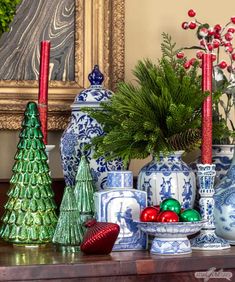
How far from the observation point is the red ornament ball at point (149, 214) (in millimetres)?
1205

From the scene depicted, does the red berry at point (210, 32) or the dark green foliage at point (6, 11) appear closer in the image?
the dark green foliage at point (6, 11)

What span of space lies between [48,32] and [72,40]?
0.17ft

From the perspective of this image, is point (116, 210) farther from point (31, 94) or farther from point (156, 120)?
point (31, 94)

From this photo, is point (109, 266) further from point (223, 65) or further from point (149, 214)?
point (223, 65)

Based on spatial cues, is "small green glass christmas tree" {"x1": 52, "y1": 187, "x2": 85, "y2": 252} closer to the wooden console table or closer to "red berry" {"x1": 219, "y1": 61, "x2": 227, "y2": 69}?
the wooden console table

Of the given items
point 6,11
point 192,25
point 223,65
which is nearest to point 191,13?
point 192,25

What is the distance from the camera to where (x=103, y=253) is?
120 centimetres

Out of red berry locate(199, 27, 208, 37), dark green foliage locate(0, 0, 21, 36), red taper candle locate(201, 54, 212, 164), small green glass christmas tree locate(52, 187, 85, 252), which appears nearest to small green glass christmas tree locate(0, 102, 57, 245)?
small green glass christmas tree locate(52, 187, 85, 252)

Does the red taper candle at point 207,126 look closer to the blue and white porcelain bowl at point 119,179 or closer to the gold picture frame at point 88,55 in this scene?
the blue and white porcelain bowl at point 119,179

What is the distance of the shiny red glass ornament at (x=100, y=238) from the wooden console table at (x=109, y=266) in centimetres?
1

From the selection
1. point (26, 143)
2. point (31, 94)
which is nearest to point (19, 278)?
point (26, 143)

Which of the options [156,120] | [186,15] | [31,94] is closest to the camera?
[156,120]

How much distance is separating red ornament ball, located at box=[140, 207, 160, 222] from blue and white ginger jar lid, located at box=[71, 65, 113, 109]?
0.99 ft

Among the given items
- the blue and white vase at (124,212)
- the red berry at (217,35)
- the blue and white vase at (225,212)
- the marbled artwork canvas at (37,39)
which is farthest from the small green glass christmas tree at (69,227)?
the red berry at (217,35)
